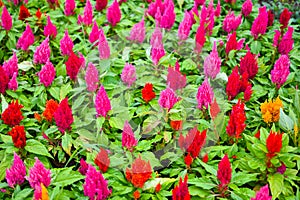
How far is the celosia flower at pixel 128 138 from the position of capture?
3.02 meters

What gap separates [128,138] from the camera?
306 centimetres

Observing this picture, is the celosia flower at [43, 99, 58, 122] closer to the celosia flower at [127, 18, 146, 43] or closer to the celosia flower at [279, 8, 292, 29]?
the celosia flower at [127, 18, 146, 43]

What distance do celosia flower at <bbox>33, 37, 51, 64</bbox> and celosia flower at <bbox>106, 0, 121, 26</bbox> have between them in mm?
962

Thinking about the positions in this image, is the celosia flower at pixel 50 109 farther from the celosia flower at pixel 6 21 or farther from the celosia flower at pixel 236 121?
the celosia flower at pixel 6 21

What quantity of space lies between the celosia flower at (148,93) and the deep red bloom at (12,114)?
0.93m

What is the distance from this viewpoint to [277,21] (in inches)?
206

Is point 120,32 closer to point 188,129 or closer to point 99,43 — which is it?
point 99,43

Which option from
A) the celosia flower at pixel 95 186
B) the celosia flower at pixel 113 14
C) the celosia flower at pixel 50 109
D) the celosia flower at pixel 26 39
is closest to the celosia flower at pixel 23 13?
the celosia flower at pixel 26 39

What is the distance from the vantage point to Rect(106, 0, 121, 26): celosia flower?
14.9 feet

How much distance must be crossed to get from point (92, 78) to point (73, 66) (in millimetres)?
254

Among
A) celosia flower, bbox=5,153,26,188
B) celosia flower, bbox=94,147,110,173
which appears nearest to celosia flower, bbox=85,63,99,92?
celosia flower, bbox=94,147,110,173

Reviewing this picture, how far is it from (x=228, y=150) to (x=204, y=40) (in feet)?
4.36

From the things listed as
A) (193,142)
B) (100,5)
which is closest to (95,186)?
(193,142)

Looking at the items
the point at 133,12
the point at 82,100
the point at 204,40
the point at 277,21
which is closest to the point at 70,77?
the point at 82,100
